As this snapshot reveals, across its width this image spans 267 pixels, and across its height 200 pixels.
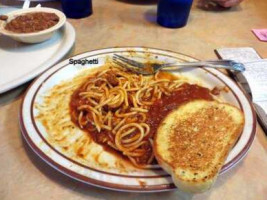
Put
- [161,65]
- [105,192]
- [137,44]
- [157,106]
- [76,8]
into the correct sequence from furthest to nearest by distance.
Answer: [76,8] < [137,44] < [161,65] < [157,106] < [105,192]

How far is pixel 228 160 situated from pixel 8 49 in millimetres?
916

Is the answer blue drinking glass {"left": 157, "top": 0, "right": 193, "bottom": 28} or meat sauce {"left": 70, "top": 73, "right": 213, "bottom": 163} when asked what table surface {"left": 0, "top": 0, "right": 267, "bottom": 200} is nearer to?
blue drinking glass {"left": 157, "top": 0, "right": 193, "bottom": 28}

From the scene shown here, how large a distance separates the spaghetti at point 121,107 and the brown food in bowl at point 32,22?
0.99 feet

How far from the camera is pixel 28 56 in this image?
1146mm

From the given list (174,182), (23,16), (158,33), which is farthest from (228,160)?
(23,16)

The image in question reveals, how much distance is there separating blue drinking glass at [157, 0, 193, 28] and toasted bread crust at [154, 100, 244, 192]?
2.20 feet

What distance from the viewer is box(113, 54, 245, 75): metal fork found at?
107cm

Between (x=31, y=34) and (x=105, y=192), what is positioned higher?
(x=31, y=34)

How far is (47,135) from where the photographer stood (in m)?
0.81

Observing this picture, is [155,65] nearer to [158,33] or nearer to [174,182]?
[158,33]

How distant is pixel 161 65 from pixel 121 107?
0.80 ft

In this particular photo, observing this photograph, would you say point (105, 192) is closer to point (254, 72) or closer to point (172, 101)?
point (172, 101)

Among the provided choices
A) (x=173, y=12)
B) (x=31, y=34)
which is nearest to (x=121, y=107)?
(x=31, y=34)

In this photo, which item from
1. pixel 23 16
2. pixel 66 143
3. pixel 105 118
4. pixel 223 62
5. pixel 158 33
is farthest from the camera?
pixel 158 33
